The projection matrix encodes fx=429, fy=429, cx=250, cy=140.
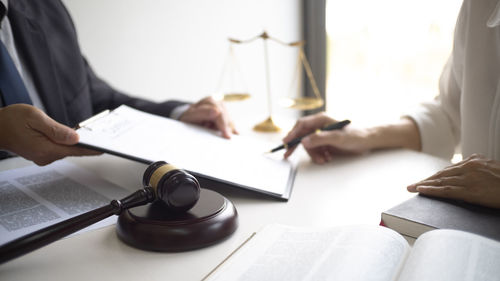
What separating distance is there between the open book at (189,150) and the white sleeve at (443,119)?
40 cm

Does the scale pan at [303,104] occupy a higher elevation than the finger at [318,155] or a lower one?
higher

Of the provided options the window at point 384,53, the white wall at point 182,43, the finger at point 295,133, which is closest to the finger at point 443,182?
the finger at point 295,133

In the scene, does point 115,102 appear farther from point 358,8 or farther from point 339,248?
point 358,8

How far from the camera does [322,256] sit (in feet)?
1.78

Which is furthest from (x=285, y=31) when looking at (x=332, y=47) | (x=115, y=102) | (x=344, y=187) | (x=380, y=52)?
(x=344, y=187)

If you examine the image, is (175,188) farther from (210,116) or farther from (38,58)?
(38,58)

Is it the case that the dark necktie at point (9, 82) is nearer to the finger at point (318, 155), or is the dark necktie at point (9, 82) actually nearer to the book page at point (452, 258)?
the finger at point (318, 155)

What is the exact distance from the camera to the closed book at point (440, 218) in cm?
62

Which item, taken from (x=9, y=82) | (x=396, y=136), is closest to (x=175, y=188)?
(x=396, y=136)

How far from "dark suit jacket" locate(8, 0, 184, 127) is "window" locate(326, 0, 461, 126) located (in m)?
1.61

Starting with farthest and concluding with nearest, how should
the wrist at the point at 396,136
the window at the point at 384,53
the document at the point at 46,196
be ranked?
the window at the point at 384,53, the wrist at the point at 396,136, the document at the point at 46,196

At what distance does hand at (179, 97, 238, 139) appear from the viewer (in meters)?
1.17

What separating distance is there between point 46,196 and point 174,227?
325 millimetres

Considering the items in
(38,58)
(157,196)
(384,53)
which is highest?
(38,58)
